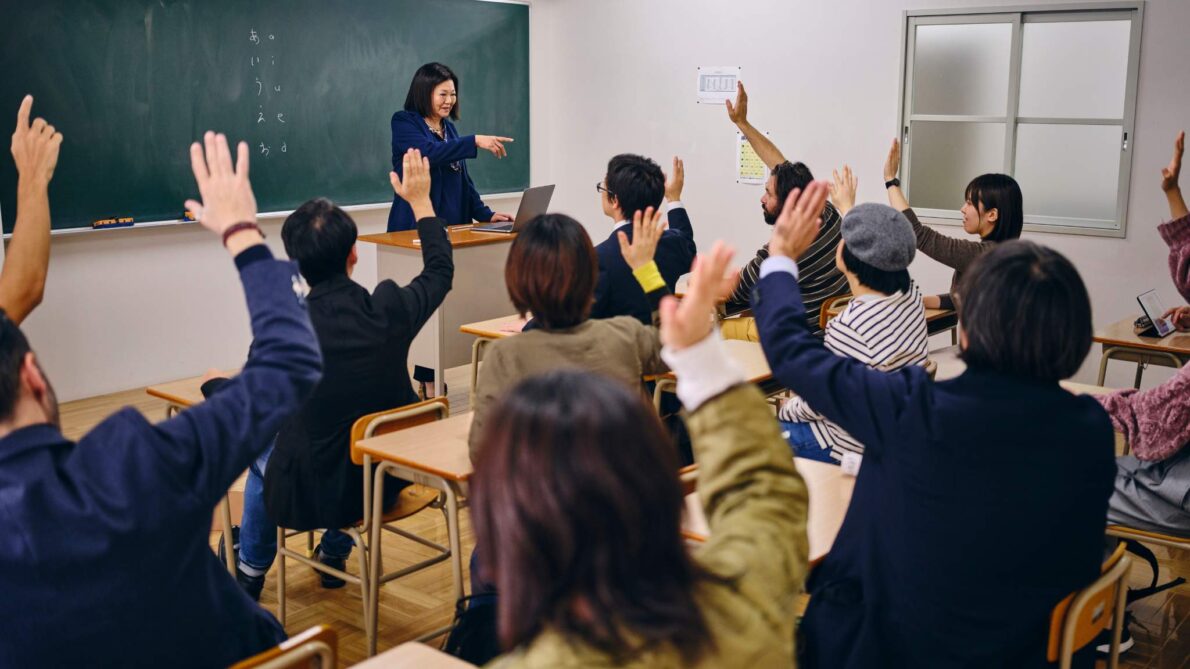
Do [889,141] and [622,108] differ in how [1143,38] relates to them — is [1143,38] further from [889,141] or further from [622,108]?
[622,108]

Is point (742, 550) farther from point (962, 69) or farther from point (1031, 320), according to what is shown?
point (962, 69)

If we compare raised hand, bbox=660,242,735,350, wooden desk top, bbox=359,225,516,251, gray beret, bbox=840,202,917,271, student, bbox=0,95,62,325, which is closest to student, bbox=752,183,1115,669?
raised hand, bbox=660,242,735,350

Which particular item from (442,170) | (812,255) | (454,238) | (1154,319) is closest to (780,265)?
(812,255)

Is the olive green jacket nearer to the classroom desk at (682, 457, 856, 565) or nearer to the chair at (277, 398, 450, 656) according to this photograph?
the classroom desk at (682, 457, 856, 565)

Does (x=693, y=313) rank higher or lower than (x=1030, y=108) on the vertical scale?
lower

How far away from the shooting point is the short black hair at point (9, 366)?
1.46 metres

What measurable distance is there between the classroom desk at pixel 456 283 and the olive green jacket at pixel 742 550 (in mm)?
4093

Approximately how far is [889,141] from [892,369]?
157 inches

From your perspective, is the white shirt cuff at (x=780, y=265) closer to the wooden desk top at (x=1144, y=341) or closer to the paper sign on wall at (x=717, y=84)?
the wooden desk top at (x=1144, y=341)

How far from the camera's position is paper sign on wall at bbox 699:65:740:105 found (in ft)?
23.6

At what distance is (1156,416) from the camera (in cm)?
277

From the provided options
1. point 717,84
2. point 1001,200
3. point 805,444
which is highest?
point 717,84

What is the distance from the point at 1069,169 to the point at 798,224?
16.0ft

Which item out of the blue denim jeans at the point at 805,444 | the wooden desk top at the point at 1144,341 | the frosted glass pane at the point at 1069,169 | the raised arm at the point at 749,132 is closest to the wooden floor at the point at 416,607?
the wooden desk top at the point at 1144,341
